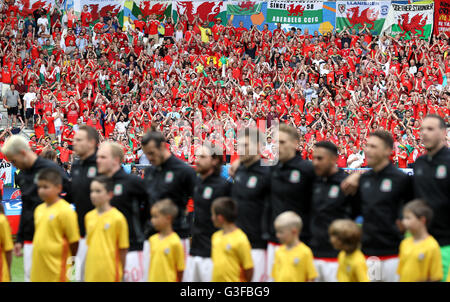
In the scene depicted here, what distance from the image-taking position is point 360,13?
99.2 feet

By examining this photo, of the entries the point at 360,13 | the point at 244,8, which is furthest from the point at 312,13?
the point at 244,8

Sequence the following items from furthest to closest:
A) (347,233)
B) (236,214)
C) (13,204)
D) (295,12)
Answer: (295,12) < (13,204) < (236,214) < (347,233)

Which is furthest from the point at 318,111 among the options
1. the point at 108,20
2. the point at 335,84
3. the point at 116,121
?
the point at 108,20

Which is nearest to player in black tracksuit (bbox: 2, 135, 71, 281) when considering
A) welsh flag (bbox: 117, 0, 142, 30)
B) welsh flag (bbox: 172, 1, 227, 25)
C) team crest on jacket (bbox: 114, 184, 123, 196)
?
team crest on jacket (bbox: 114, 184, 123, 196)

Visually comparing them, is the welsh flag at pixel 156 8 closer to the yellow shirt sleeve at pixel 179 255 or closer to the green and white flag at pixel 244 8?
the green and white flag at pixel 244 8

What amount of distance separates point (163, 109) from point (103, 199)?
1566cm

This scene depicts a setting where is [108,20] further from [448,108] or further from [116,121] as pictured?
[448,108]

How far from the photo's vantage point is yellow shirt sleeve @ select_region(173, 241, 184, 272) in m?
6.66

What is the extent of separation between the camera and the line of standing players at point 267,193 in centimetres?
657

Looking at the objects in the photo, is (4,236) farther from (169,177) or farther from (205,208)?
(205,208)

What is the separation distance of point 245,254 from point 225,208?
515 mm

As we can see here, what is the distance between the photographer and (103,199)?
22.6 ft

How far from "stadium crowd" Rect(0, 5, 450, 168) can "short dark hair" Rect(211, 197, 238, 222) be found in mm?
11578

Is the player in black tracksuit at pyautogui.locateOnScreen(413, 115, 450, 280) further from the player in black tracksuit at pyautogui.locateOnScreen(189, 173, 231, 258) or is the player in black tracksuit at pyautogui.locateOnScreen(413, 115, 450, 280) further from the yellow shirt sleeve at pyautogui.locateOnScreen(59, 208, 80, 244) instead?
the yellow shirt sleeve at pyautogui.locateOnScreen(59, 208, 80, 244)
